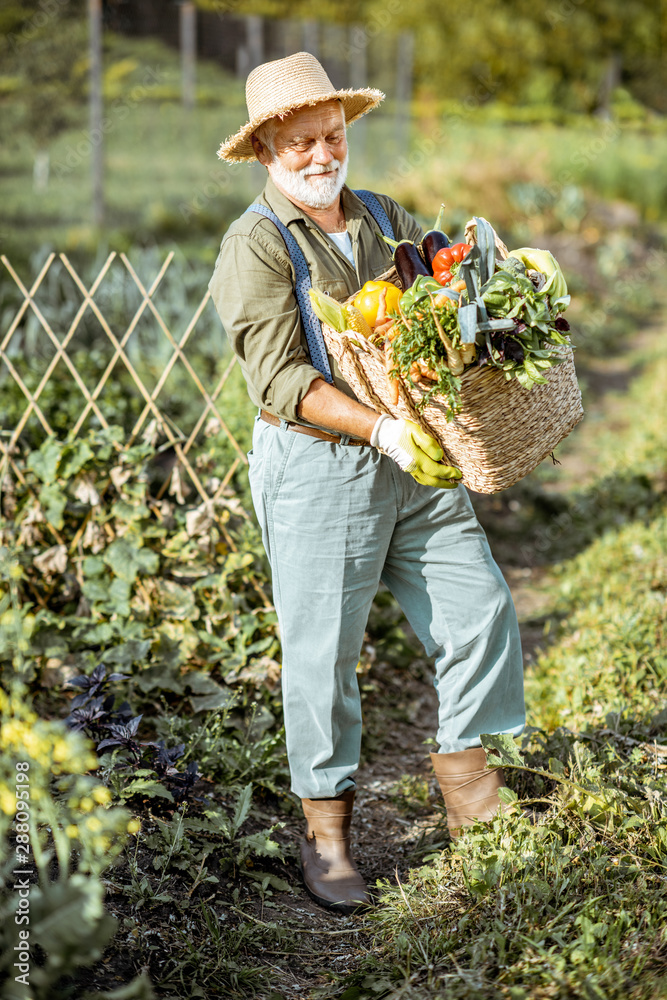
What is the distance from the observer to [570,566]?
3928 mm

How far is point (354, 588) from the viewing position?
2068 mm

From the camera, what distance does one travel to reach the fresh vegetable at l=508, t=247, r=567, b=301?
1.80 m

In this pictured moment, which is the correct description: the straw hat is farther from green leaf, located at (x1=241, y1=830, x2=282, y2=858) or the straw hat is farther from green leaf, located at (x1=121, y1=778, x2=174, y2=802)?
green leaf, located at (x1=241, y1=830, x2=282, y2=858)

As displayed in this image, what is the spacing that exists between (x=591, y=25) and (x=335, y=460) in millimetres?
22948

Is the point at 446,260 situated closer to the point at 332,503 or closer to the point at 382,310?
the point at 382,310

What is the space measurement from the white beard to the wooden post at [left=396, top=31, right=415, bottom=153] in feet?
34.1

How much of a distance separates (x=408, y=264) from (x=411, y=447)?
1.36ft

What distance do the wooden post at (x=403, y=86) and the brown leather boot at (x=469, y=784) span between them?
1084cm

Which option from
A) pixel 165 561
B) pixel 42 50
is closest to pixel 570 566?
pixel 165 561

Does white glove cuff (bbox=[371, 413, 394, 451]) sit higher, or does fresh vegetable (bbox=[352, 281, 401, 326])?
fresh vegetable (bbox=[352, 281, 401, 326])
